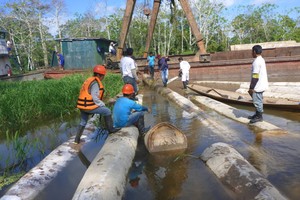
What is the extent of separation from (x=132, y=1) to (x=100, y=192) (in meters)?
15.5

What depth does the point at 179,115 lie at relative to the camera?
8344 millimetres

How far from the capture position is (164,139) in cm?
521

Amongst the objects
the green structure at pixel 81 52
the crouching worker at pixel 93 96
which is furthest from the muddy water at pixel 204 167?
the green structure at pixel 81 52

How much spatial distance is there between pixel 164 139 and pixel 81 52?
725 inches

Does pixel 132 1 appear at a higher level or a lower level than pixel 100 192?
higher

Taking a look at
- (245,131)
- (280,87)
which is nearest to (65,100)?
(245,131)

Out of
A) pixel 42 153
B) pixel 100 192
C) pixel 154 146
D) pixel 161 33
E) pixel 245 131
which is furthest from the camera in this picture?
pixel 161 33

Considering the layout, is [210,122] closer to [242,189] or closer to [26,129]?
[242,189]

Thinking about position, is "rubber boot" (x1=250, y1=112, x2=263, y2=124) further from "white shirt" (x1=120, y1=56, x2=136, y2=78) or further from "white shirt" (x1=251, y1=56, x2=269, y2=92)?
"white shirt" (x1=120, y1=56, x2=136, y2=78)

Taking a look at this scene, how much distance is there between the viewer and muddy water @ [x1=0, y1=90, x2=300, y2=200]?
12.0 ft

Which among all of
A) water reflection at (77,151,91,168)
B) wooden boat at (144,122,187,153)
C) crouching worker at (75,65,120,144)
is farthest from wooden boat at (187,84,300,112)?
water reflection at (77,151,91,168)

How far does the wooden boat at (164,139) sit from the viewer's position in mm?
5164

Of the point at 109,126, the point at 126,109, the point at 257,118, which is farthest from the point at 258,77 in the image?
the point at 109,126

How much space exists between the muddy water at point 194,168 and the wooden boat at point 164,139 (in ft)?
0.59
